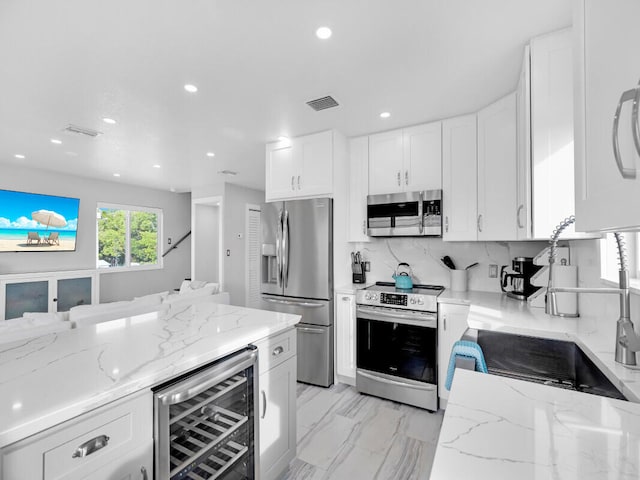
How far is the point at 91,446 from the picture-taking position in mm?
886

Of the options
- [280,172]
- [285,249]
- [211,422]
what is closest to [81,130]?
[280,172]

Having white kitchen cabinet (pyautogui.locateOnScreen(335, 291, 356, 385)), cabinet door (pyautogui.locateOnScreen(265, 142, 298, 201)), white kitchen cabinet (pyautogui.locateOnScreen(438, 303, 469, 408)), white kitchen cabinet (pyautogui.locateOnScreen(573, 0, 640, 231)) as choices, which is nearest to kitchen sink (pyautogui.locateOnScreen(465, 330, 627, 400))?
white kitchen cabinet (pyautogui.locateOnScreen(438, 303, 469, 408))

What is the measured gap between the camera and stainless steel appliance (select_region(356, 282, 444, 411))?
2.49m

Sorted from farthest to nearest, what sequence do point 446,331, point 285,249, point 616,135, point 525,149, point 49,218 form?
point 49,218
point 285,249
point 446,331
point 525,149
point 616,135

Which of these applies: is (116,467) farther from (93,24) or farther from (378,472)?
(93,24)

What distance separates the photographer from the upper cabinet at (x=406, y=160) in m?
2.75

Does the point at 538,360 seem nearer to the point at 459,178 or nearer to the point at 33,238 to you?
the point at 459,178

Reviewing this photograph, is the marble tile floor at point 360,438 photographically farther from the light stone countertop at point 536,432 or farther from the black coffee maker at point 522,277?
the light stone countertop at point 536,432

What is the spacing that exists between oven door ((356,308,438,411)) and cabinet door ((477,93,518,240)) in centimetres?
87

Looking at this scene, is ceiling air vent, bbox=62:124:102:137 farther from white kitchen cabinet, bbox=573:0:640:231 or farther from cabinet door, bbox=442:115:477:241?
white kitchen cabinet, bbox=573:0:640:231

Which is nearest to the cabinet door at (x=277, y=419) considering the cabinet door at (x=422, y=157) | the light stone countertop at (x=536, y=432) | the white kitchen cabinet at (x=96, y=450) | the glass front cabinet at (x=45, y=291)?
the white kitchen cabinet at (x=96, y=450)

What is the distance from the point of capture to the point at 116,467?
3.07ft

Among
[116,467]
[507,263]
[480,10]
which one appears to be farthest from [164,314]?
[507,263]

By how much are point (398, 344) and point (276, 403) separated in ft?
4.42
